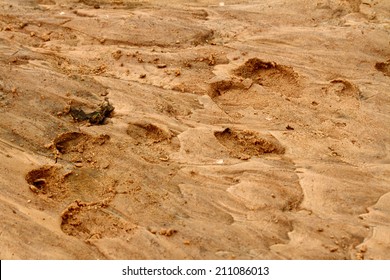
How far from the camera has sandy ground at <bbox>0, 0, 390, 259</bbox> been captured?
3074 millimetres

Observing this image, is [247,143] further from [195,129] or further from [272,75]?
[272,75]

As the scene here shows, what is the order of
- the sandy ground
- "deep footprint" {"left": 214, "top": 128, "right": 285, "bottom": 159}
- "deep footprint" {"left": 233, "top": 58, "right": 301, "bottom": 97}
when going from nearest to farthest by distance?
the sandy ground, "deep footprint" {"left": 214, "top": 128, "right": 285, "bottom": 159}, "deep footprint" {"left": 233, "top": 58, "right": 301, "bottom": 97}

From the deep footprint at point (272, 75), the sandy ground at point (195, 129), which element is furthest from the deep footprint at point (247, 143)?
the deep footprint at point (272, 75)

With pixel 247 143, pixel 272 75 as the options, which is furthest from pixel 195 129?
pixel 272 75

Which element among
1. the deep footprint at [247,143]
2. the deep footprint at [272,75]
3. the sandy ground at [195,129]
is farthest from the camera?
the deep footprint at [272,75]

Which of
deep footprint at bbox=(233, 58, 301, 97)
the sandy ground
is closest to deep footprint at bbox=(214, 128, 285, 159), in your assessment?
the sandy ground

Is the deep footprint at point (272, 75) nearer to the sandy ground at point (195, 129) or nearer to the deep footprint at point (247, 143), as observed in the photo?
the sandy ground at point (195, 129)

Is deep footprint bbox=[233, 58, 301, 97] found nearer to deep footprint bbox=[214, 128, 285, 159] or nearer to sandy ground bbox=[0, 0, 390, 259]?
sandy ground bbox=[0, 0, 390, 259]

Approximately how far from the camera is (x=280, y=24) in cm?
512

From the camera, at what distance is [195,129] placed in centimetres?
385

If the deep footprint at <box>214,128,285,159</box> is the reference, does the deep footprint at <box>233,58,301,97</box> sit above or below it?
above

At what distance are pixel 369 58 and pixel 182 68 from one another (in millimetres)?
1579

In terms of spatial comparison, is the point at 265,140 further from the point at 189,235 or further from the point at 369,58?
the point at 369,58

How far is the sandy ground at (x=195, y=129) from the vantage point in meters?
3.07
